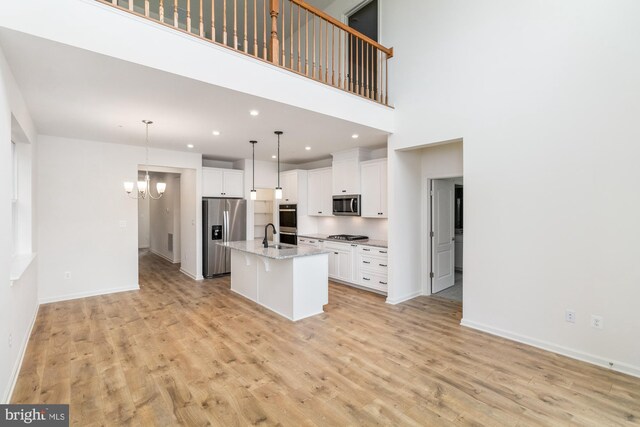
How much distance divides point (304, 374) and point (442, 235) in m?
3.64

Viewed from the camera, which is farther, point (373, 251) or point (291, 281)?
point (373, 251)

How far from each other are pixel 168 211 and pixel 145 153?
3263 mm

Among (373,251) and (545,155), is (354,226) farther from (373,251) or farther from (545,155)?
(545,155)

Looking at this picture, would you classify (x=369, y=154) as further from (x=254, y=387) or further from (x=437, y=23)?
(x=254, y=387)

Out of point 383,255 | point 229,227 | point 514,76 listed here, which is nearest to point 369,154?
point 383,255

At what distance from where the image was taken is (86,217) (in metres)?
5.10

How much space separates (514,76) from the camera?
347 cm

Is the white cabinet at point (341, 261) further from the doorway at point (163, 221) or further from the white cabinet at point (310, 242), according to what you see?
the doorway at point (163, 221)

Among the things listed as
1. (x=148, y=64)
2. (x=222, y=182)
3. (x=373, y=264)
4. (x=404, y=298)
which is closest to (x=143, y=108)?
(x=148, y=64)

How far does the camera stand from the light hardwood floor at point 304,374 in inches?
86.7

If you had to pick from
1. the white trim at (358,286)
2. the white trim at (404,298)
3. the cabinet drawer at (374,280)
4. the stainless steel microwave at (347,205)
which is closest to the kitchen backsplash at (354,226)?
the stainless steel microwave at (347,205)

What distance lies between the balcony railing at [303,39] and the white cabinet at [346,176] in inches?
52.5

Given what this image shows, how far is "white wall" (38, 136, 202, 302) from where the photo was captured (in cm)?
477

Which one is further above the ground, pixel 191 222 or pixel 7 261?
pixel 191 222
